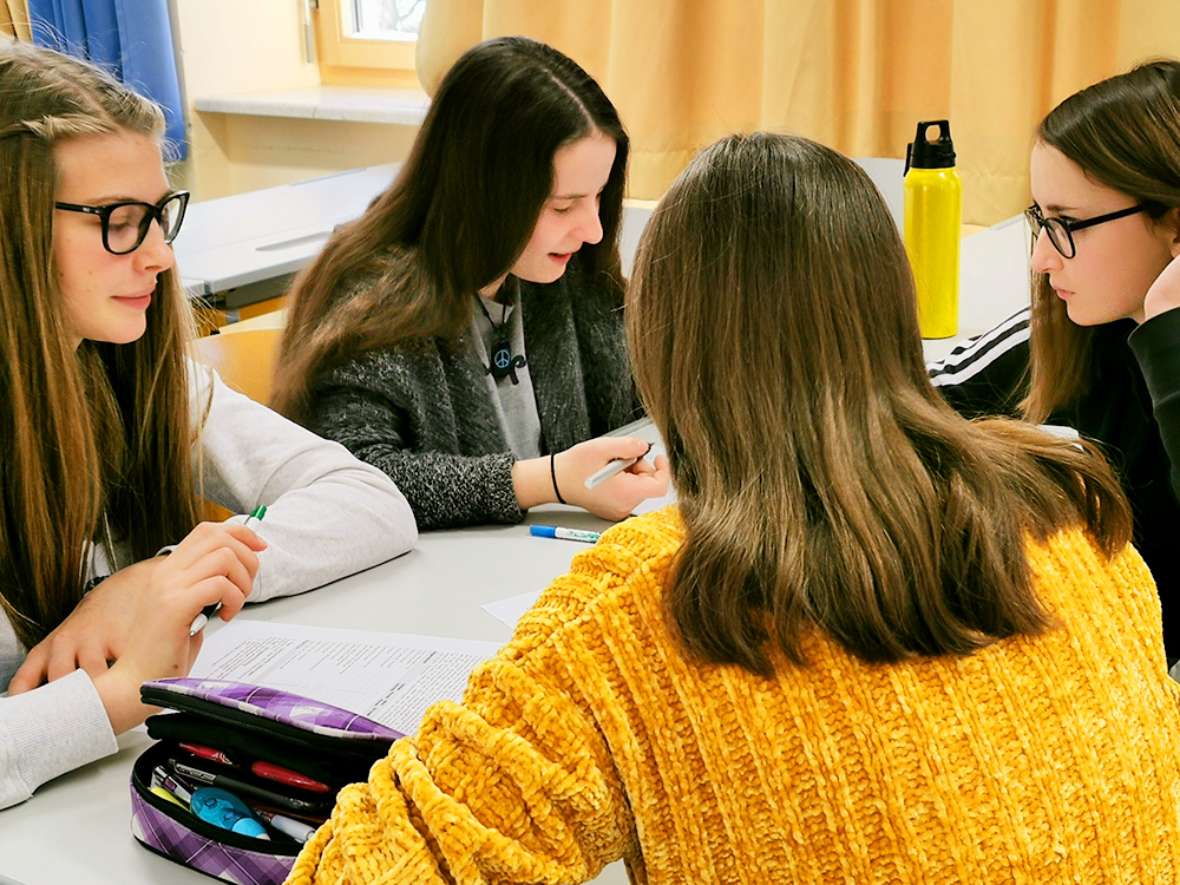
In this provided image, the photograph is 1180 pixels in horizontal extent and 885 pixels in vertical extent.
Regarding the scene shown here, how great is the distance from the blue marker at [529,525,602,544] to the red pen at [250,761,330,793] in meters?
0.61

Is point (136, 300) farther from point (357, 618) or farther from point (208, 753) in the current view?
point (208, 753)

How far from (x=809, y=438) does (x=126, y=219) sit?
0.80 metres

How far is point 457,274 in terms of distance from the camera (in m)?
1.81

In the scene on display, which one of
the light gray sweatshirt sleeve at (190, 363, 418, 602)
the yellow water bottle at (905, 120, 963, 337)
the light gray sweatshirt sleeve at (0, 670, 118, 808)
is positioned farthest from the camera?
the yellow water bottle at (905, 120, 963, 337)

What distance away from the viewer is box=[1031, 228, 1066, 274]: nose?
1.46 m

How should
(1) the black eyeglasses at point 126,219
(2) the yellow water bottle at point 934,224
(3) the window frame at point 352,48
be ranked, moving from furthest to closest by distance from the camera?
(3) the window frame at point 352,48 → (2) the yellow water bottle at point 934,224 → (1) the black eyeglasses at point 126,219

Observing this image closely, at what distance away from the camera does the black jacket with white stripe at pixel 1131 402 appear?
45.1 inches

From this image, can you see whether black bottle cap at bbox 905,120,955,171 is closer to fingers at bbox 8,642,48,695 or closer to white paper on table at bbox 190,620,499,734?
white paper on table at bbox 190,620,499,734

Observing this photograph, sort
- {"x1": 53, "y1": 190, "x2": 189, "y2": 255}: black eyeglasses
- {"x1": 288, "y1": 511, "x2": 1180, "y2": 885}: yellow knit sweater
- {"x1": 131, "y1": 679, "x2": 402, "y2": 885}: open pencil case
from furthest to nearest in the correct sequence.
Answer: {"x1": 53, "y1": 190, "x2": 189, "y2": 255}: black eyeglasses, {"x1": 131, "y1": 679, "x2": 402, "y2": 885}: open pencil case, {"x1": 288, "y1": 511, "x2": 1180, "y2": 885}: yellow knit sweater

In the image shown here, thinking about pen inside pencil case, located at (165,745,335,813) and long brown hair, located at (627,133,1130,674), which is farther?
pen inside pencil case, located at (165,745,335,813)

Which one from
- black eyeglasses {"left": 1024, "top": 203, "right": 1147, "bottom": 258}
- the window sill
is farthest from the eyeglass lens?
the window sill

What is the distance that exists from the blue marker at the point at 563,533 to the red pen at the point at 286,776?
61cm

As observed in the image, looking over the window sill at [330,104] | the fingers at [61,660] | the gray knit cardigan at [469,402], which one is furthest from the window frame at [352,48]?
the fingers at [61,660]

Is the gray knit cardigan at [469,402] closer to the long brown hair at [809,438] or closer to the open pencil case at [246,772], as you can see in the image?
the open pencil case at [246,772]
